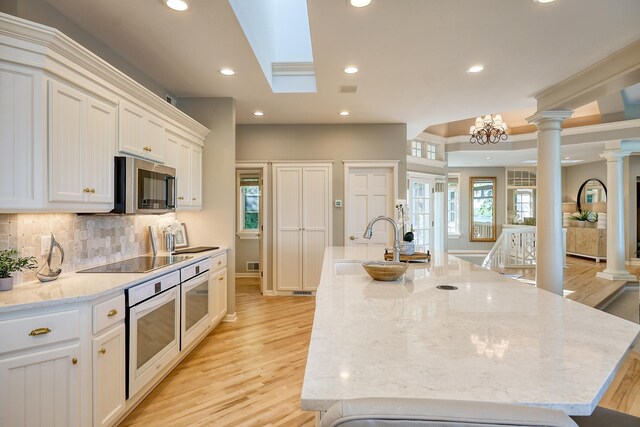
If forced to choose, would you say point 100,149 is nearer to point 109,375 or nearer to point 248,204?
point 109,375

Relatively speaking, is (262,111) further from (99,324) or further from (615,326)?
(615,326)

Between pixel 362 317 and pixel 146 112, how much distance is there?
256 cm

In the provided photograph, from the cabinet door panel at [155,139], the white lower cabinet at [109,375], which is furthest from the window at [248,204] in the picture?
the white lower cabinet at [109,375]

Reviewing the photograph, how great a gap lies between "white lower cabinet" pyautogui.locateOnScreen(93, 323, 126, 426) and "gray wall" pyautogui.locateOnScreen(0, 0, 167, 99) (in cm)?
194

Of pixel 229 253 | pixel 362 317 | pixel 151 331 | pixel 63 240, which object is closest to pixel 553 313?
pixel 362 317

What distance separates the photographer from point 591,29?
262cm

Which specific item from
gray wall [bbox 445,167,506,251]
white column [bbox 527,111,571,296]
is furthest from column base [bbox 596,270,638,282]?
gray wall [bbox 445,167,506,251]

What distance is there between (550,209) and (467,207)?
685cm

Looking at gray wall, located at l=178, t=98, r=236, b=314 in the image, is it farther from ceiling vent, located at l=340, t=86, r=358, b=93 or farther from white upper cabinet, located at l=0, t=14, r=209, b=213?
white upper cabinet, located at l=0, t=14, r=209, b=213

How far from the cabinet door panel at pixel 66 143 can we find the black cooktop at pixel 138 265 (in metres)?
0.58

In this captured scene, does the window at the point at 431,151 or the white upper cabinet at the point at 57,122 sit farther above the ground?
the window at the point at 431,151

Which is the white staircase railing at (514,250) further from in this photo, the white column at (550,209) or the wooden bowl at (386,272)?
the wooden bowl at (386,272)

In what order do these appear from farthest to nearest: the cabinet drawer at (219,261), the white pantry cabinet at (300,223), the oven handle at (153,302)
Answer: the white pantry cabinet at (300,223) < the cabinet drawer at (219,261) < the oven handle at (153,302)

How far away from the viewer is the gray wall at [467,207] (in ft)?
34.2
